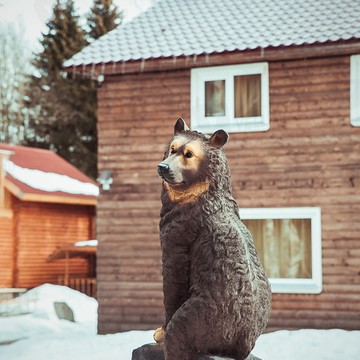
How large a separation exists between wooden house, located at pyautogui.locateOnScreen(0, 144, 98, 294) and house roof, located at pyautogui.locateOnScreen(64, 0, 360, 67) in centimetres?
637

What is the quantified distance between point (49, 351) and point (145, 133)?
426cm

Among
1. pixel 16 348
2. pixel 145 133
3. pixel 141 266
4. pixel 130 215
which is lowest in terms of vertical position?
pixel 16 348

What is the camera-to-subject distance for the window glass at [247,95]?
13.3 m

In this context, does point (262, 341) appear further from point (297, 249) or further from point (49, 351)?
point (49, 351)

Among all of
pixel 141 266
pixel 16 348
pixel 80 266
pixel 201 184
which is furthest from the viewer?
pixel 80 266

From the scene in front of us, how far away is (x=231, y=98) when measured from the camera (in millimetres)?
13398

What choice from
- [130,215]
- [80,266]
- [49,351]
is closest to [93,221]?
[80,266]

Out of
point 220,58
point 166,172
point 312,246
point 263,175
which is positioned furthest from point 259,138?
point 166,172

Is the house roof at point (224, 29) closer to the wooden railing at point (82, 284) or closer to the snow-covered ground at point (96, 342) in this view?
the snow-covered ground at point (96, 342)

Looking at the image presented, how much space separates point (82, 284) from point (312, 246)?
35.7ft

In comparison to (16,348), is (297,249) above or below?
above

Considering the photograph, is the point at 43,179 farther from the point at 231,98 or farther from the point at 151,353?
the point at 151,353

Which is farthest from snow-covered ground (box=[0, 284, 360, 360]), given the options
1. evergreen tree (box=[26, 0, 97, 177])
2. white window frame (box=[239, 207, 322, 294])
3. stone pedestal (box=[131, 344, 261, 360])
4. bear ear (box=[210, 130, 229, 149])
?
evergreen tree (box=[26, 0, 97, 177])

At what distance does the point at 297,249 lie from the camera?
12.8 meters
